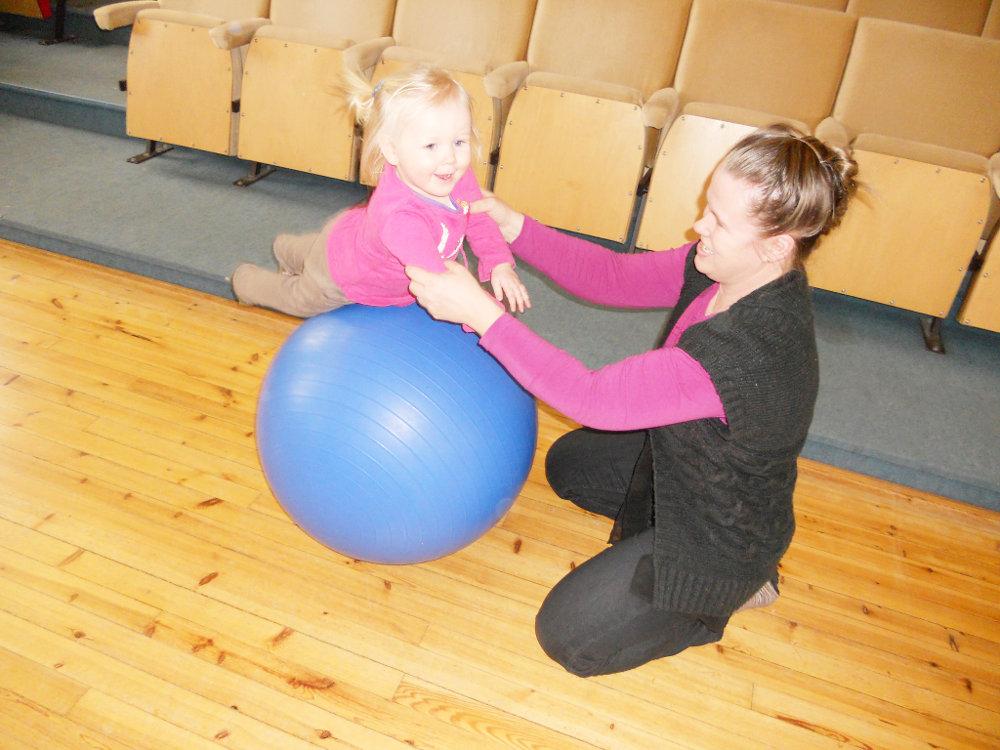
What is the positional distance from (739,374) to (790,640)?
0.81 metres

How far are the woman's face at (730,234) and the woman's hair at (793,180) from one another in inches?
0.6

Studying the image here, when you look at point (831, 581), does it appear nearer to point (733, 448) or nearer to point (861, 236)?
point (733, 448)

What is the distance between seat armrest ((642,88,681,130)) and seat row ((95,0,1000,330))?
1 centimetres

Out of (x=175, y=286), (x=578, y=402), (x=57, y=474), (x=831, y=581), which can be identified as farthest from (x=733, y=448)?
(x=175, y=286)

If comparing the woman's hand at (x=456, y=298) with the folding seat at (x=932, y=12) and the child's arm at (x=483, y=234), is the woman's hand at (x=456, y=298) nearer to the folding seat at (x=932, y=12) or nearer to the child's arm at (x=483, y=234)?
the child's arm at (x=483, y=234)

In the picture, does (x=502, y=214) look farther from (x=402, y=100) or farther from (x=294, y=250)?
(x=294, y=250)

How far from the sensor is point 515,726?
1.42 meters

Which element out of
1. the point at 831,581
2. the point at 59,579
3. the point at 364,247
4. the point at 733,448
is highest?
the point at 364,247

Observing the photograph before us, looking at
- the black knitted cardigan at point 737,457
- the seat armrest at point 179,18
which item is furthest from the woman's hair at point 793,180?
the seat armrest at point 179,18

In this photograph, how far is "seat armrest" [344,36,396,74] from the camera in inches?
115

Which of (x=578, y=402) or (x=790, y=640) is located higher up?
(x=578, y=402)

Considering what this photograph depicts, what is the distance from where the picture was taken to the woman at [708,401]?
48.1 inches

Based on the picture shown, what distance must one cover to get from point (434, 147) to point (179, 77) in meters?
2.39

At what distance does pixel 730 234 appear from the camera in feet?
4.14
